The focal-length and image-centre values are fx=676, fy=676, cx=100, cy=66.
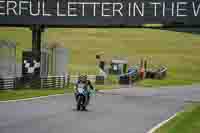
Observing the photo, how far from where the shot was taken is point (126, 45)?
341 feet

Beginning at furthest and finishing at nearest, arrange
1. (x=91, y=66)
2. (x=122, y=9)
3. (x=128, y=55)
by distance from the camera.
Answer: (x=128, y=55)
(x=91, y=66)
(x=122, y=9)

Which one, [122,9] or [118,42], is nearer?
[122,9]

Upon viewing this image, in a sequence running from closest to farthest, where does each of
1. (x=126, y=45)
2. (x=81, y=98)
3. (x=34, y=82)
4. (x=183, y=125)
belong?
1. (x=183, y=125)
2. (x=81, y=98)
3. (x=34, y=82)
4. (x=126, y=45)

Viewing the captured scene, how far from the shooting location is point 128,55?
3770 inches

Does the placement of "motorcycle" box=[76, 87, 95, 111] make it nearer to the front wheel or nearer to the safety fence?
the front wheel

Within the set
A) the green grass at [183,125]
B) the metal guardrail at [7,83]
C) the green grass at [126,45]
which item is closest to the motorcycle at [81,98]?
the green grass at [183,125]

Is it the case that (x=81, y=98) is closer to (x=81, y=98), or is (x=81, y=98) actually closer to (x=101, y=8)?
(x=81, y=98)

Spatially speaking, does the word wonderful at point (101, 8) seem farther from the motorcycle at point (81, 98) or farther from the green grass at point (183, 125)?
A: the green grass at point (183, 125)


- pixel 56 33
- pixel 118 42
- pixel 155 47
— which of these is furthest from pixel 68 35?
pixel 155 47

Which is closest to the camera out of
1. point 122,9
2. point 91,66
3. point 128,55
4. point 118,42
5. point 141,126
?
point 141,126

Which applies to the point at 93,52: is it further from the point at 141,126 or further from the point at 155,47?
the point at 141,126

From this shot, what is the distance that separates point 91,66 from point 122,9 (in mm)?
50853

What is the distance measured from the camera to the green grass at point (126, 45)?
89.3 metres

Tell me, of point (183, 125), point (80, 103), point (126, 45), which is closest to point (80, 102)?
point (80, 103)
